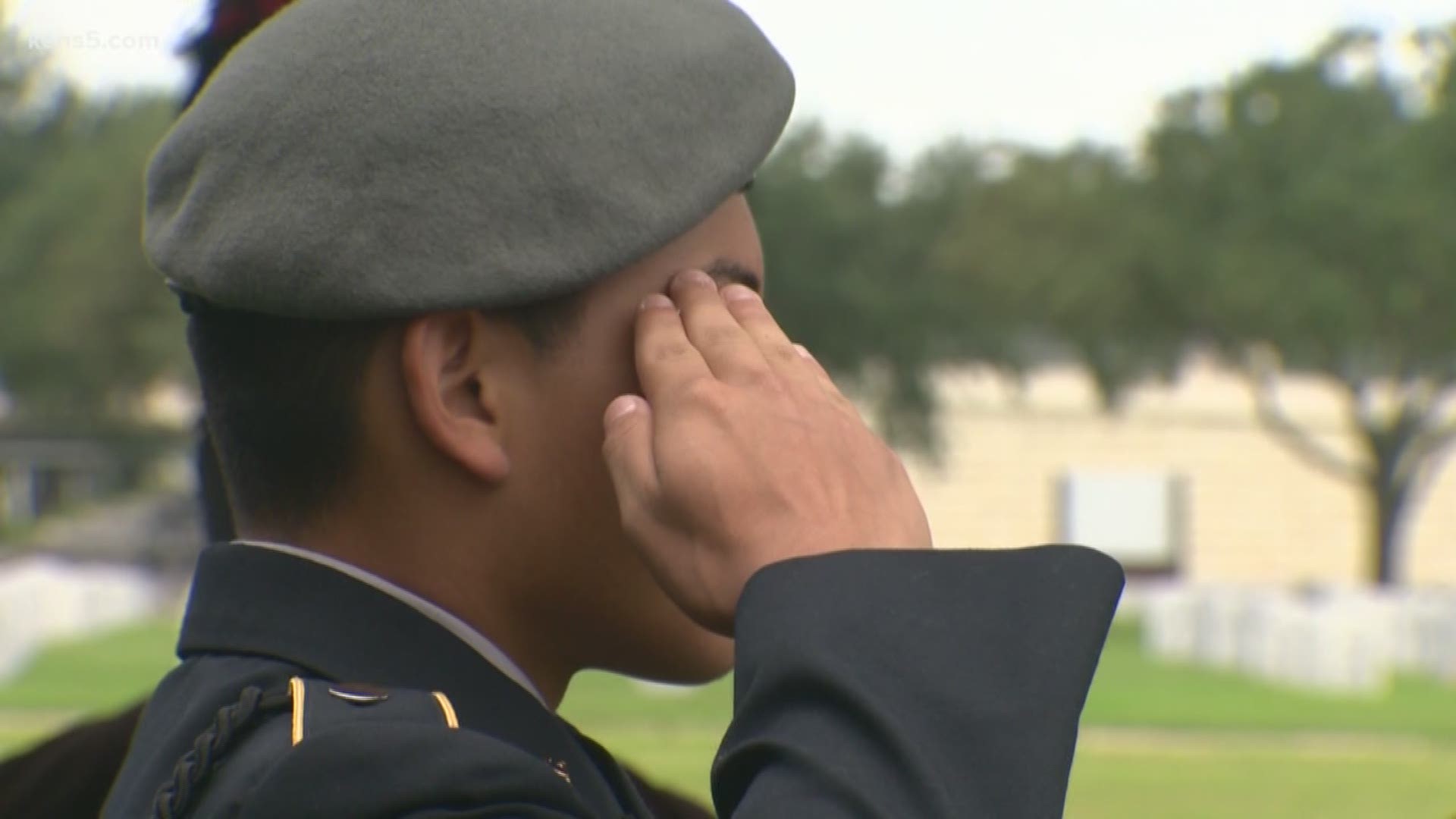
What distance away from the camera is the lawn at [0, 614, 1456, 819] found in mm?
12555

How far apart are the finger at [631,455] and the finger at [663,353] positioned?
0.02 m

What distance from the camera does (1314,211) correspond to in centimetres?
3391

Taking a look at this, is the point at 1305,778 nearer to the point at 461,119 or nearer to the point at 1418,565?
the point at 461,119

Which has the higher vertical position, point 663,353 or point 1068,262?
point 663,353

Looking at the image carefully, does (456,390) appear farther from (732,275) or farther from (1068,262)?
(1068,262)

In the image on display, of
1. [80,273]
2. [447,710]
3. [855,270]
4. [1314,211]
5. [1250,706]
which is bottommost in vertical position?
[80,273]

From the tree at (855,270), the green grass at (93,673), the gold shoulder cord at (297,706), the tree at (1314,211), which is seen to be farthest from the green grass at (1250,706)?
the gold shoulder cord at (297,706)

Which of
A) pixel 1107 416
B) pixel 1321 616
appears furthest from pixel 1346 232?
pixel 1107 416

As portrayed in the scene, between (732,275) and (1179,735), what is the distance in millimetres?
15498

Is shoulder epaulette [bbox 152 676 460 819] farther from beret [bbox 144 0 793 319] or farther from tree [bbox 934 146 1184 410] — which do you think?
tree [bbox 934 146 1184 410]

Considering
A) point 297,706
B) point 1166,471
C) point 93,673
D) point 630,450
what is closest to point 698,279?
point 630,450

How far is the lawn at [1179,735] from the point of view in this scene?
12555mm

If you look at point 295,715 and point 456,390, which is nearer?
point 295,715

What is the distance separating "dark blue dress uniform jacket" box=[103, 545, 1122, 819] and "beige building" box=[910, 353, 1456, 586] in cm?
4834
